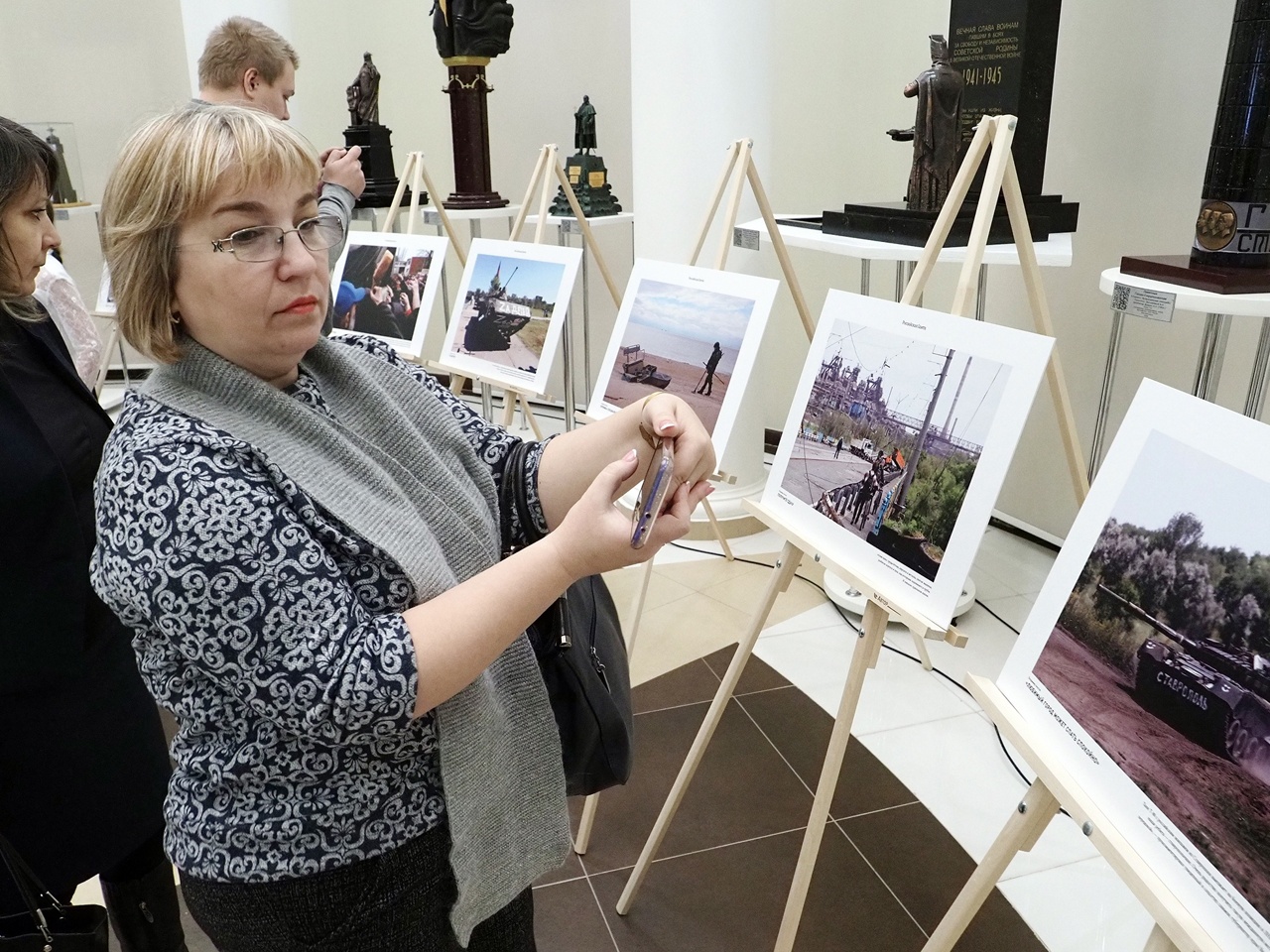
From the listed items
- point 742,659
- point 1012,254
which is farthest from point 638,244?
point 742,659

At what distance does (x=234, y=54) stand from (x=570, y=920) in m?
2.15

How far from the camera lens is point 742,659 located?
1.74 meters

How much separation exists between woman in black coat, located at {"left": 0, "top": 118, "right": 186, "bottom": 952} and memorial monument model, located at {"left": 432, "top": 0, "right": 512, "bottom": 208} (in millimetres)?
3032

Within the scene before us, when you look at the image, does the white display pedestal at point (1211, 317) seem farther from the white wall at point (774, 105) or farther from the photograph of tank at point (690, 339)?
the photograph of tank at point (690, 339)

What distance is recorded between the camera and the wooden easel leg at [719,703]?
66.9 inches

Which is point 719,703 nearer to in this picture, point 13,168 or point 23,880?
point 23,880

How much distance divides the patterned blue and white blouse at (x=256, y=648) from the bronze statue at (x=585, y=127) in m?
3.57

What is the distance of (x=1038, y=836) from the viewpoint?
1049mm

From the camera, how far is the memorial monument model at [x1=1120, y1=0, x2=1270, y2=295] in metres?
1.88

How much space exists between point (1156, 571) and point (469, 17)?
3.96m

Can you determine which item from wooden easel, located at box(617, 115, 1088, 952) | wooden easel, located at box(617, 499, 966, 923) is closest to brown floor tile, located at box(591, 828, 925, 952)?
wooden easel, located at box(617, 499, 966, 923)

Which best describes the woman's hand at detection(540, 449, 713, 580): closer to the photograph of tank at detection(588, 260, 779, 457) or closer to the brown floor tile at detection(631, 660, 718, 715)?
the photograph of tank at detection(588, 260, 779, 457)

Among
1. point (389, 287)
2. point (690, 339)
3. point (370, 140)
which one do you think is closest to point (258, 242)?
point (690, 339)

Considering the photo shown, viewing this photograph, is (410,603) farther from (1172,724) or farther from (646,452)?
(1172,724)
